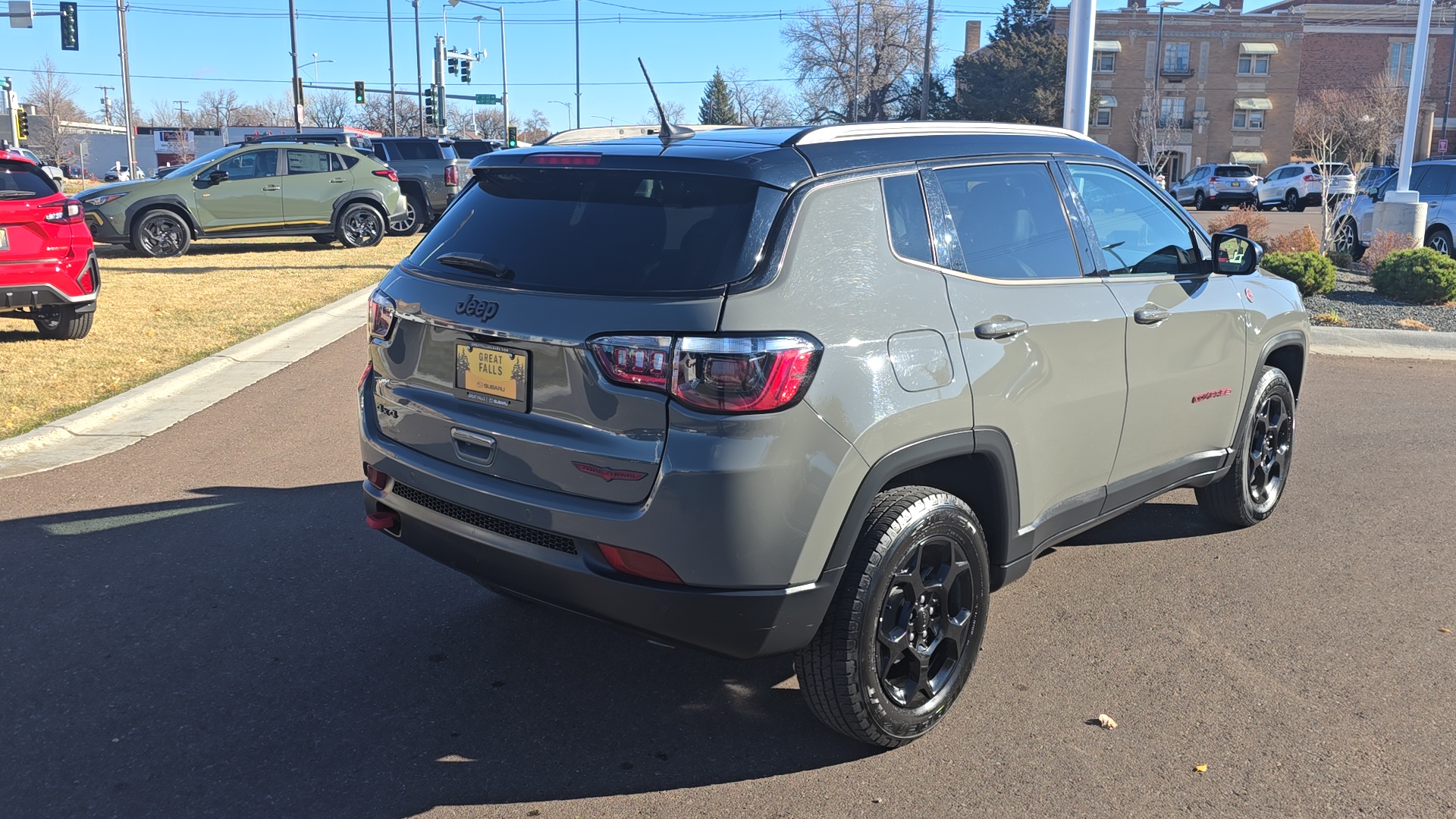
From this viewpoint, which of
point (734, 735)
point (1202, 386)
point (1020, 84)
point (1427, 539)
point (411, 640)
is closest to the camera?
point (734, 735)

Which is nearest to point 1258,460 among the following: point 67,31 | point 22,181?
point 22,181

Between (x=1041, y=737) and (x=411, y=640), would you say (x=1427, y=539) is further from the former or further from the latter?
(x=411, y=640)

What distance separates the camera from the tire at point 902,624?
321 cm

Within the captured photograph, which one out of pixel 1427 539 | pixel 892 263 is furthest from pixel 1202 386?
pixel 892 263

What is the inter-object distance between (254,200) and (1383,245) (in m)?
17.2

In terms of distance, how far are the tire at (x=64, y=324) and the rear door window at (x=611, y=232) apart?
7984 mm

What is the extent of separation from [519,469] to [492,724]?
35.7 inches

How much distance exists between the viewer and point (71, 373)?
8688 mm

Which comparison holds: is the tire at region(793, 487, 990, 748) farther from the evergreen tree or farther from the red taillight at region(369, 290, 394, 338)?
the evergreen tree

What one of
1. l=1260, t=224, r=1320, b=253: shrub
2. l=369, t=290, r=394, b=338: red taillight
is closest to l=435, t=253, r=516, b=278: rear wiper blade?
l=369, t=290, r=394, b=338: red taillight

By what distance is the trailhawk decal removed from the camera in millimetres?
2990

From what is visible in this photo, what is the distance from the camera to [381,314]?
3.77 metres

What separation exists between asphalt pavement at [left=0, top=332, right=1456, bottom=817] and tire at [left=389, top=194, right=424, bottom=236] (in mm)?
17810

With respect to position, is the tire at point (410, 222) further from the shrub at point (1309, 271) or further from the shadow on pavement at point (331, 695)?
the shadow on pavement at point (331, 695)
